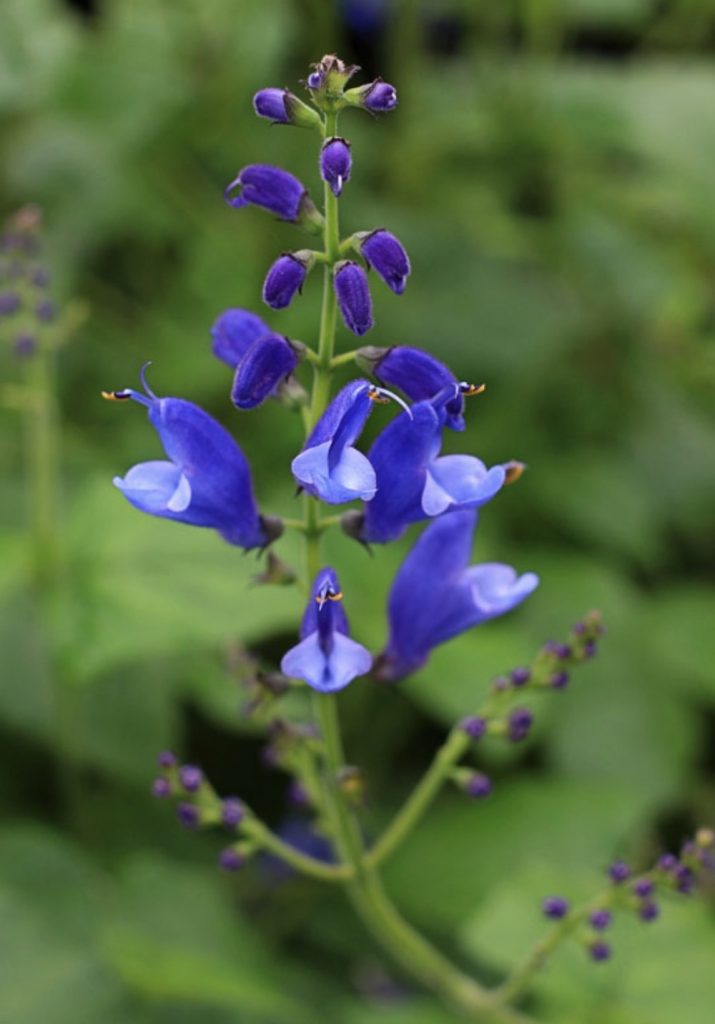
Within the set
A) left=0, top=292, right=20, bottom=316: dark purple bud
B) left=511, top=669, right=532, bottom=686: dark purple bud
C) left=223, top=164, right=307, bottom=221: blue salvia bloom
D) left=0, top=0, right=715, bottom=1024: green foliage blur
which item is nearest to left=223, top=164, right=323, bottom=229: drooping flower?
left=223, top=164, right=307, bottom=221: blue salvia bloom

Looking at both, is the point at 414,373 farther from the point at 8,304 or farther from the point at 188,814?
the point at 8,304

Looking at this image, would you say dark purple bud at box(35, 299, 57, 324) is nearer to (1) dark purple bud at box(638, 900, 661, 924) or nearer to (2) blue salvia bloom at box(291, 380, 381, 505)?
(2) blue salvia bloom at box(291, 380, 381, 505)

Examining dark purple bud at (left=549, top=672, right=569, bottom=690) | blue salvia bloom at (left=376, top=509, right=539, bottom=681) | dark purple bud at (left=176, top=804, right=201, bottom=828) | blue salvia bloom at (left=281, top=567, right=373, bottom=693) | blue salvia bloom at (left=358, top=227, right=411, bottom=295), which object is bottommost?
dark purple bud at (left=176, top=804, right=201, bottom=828)

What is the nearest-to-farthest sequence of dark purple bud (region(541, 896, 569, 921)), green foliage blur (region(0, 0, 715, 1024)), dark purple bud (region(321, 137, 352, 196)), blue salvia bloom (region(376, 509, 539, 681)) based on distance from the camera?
1. dark purple bud (region(321, 137, 352, 196))
2. blue salvia bloom (region(376, 509, 539, 681))
3. dark purple bud (region(541, 896, 569, 921))
4. green foliage blur (region(0, 0, 715, 1024))

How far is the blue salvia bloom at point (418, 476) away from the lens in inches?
78.4

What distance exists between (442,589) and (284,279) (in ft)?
2.41

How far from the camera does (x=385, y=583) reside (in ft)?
15.2

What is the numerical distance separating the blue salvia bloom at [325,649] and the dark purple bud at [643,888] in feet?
2.78

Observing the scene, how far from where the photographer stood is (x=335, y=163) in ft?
5.89

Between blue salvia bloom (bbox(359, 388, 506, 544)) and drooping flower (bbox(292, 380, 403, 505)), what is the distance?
0.27 ft

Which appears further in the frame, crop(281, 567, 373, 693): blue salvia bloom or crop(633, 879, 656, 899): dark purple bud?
crop(633, 879, 656, 899): dark purple bud

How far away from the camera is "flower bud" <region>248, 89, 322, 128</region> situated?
1.92 metres

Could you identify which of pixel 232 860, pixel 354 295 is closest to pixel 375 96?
pixel 354 295

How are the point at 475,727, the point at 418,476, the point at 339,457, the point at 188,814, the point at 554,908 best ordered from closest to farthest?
the point at 339,457 → the point at 418,476 → the point at 188,814 → the point at 475,727 → the point at 554,908
